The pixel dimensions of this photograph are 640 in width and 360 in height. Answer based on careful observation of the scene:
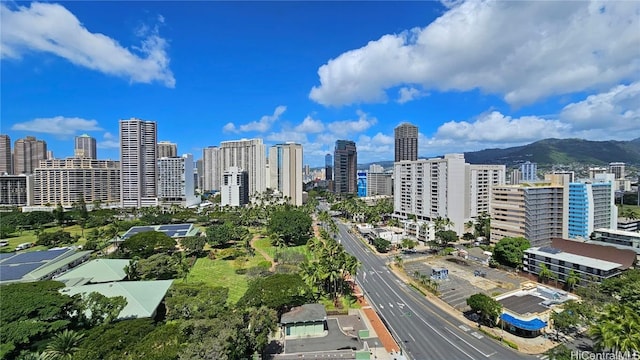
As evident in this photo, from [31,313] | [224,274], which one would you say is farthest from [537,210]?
[31,313]

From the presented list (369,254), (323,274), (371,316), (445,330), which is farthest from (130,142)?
(445,330)

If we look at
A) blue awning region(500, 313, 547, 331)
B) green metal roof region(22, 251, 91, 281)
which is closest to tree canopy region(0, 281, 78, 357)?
green metal roof region(22, 251, 91, 281)

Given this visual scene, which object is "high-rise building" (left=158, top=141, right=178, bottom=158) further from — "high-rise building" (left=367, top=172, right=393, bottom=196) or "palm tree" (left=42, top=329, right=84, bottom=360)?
"palm tree" (left=42, top=329, right=84, bottom=360)

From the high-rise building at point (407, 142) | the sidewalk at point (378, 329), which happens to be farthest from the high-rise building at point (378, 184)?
the sidewalk at point (378, 329)

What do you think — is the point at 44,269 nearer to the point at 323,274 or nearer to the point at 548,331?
the point at 323,274

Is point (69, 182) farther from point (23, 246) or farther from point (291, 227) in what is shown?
point (291, 227)

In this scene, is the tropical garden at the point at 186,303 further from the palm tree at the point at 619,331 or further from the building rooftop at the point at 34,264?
the palm tree at the point at 619,331
